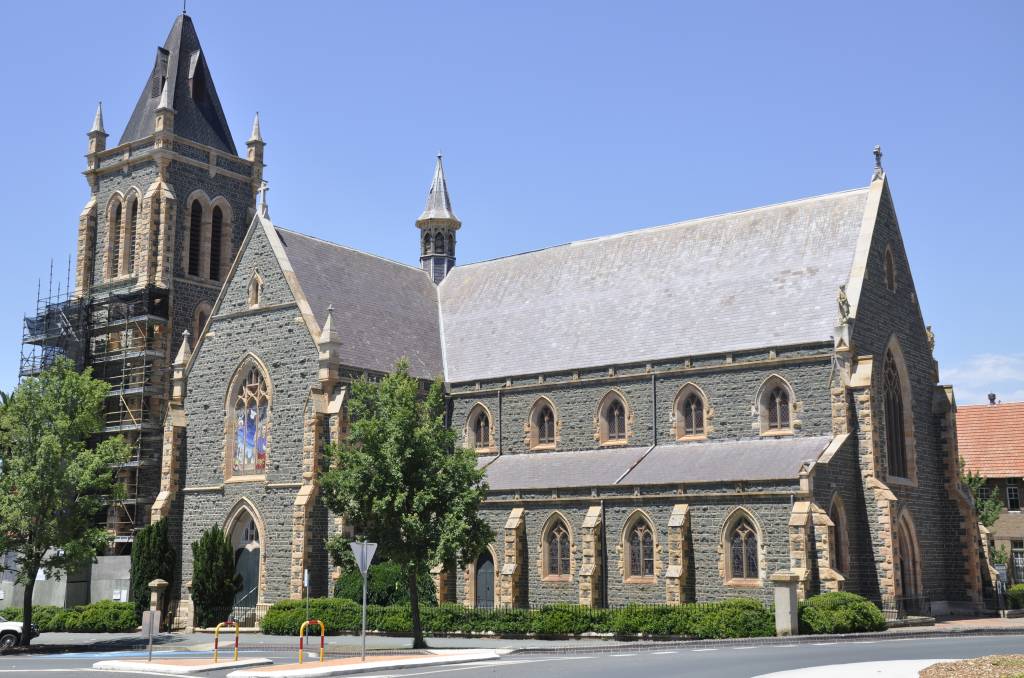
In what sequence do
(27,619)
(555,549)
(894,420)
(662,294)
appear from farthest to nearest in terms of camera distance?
(662,294) → (894,420) → (555,549) → (27,619)

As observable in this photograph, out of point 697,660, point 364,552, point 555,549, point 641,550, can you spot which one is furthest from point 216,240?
point 697,660

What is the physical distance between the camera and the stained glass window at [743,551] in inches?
1383

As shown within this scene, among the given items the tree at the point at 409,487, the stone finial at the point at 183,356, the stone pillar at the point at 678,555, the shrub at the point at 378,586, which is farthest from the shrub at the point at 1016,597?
the stone finial at the point at 183,356

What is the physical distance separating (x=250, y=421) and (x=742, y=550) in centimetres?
1995

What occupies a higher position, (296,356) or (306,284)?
(306,284)

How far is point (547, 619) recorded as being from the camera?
33.2m

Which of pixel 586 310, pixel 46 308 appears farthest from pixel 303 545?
pixel 46 308

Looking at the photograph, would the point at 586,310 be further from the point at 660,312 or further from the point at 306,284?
the point at 306,284

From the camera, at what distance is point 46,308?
182ft

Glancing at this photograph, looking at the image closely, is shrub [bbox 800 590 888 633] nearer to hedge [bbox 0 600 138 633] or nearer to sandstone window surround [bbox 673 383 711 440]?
sandstone window surround [bbox 673 383 711 440]

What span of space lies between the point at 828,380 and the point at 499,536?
42.6 ft

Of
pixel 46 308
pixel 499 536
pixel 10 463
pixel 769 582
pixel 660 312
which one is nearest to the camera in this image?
pixel 769 582

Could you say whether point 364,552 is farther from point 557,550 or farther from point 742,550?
point 742,550

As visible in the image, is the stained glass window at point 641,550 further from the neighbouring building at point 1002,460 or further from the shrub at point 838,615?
the neighbouring building at point 1002,460
